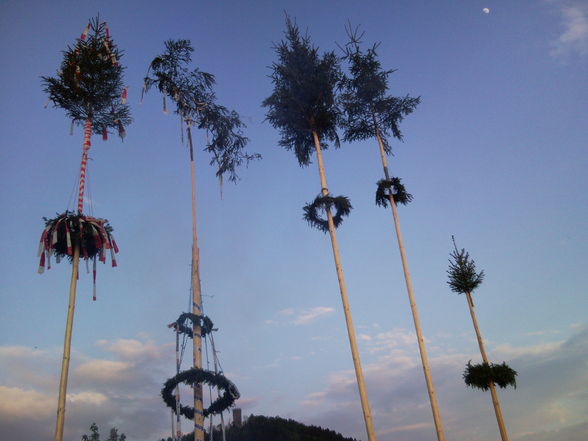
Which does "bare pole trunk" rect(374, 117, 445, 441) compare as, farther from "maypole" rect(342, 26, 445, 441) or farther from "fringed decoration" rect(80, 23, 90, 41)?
"fringed decoration" rect(80, 23, 90, 41)

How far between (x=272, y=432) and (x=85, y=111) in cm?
4355

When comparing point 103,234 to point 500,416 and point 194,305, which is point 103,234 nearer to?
point 194,305

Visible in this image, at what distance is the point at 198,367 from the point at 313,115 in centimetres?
1349

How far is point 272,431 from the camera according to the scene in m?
53.8

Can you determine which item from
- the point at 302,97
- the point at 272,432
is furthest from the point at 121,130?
the point at 272,432

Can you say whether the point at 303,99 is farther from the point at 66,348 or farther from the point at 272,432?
the point at 272,432

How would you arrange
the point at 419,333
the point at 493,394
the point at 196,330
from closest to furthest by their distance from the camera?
the point at 419,333 < the point at 493,394 < the point at 196,330

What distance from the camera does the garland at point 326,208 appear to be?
1983 centimetres

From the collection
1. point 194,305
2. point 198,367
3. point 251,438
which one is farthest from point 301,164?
point 251,438

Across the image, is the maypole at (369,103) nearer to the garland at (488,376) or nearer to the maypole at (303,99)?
the maypole at (303,99)

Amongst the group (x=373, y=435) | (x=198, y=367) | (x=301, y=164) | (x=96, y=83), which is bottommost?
(x=373, y=435)

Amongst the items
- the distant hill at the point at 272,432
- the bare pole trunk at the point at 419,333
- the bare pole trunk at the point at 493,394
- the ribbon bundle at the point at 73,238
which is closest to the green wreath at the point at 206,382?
the ribbon bundle at the point at 73,238

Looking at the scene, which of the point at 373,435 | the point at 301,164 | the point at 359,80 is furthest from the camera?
the point at 359,80

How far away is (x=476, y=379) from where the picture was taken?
20281 millimetres
